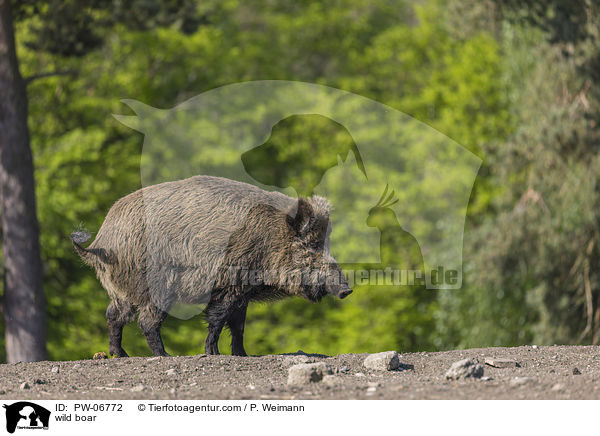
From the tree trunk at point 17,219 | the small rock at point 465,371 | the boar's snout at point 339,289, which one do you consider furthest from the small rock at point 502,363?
the tree trunk at point 17,219

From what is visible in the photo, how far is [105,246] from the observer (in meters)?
7.11

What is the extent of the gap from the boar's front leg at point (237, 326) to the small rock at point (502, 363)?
2.21 meters

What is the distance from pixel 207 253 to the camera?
273 inches

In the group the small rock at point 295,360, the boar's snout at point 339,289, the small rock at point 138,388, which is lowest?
the small rock at point 295,360

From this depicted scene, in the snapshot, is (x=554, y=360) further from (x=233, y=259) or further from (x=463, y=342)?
(x=463, y=342)

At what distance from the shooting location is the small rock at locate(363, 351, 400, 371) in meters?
6.60

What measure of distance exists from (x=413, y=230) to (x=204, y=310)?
15795 mm

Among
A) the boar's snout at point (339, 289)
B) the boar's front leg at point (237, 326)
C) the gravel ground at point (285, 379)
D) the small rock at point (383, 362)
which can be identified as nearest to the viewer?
the gravel ground at point (285, 379)

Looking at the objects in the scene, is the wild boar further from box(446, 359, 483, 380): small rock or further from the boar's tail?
box(446, 359, 483, 380): small rock

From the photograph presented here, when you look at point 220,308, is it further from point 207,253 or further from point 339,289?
point 339,289

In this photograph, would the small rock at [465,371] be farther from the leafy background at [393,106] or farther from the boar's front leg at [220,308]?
the leafy background at [393,106]

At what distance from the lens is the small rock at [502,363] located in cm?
665

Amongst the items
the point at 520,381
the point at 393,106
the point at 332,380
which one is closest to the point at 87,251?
the point at 332,380

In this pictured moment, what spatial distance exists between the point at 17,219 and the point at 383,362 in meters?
7.68
